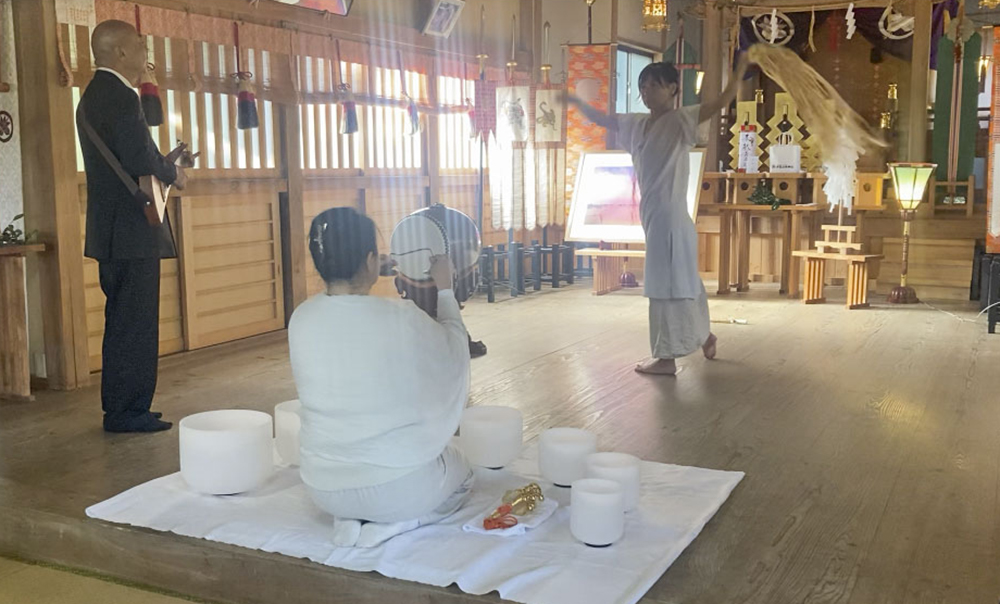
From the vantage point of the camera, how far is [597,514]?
7.59 ft

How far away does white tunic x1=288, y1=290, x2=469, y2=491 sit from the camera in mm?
2225

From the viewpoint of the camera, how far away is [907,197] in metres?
6.73

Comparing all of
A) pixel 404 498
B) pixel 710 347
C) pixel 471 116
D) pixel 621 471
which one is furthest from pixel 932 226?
pixel 404 498

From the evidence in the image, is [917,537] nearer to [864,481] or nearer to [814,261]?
[864,481]

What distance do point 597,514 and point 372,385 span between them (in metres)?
0.61

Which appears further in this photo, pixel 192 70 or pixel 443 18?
pixel 443 18

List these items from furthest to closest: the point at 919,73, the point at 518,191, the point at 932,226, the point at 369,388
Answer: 1. the point at 919,73
2. the point at 932,226
3. the point at 518,191
4. the point at 369,388

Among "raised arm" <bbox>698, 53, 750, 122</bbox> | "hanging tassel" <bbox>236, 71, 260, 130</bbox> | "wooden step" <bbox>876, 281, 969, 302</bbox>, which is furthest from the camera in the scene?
"wooden step" <bbox>876, 281, 969, 302</bbox>

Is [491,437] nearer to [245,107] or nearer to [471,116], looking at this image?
[245,107]

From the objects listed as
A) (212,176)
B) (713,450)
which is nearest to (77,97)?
(212,176)

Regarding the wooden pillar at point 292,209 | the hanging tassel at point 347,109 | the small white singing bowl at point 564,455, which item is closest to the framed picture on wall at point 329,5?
the hanging tassel at point 347,109

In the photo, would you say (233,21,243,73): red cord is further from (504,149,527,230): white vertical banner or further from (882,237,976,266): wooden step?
(882,237,976,266): wooden step

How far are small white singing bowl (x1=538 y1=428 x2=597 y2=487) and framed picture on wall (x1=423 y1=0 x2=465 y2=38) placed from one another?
4.29m

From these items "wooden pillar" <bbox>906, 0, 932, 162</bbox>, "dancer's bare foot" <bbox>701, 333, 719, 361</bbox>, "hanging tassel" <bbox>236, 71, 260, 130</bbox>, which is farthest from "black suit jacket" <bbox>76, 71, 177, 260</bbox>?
"wooden pillar" <bbox>906, 0, 932, 162</bbox>
